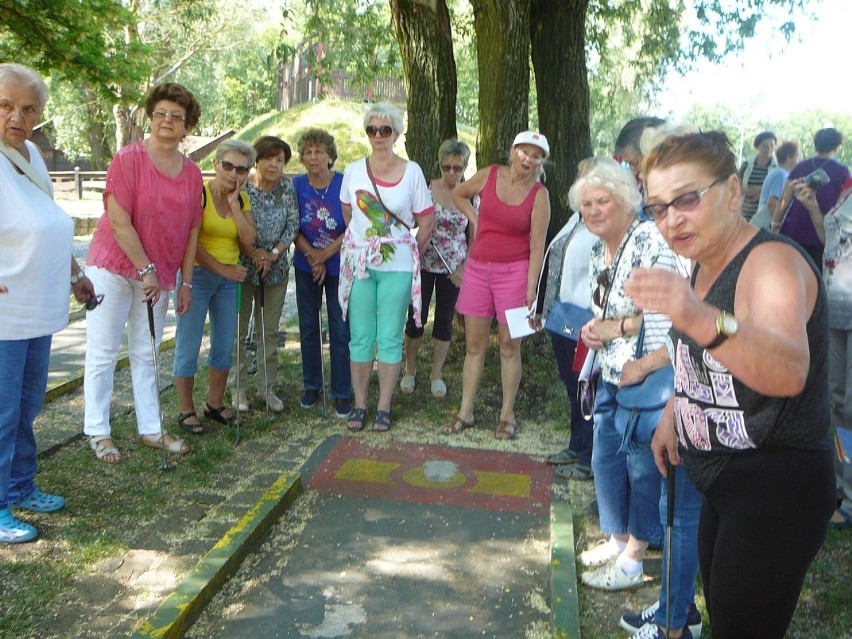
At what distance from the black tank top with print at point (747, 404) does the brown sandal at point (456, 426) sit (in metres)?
3.75

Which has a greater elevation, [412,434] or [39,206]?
[39,206]

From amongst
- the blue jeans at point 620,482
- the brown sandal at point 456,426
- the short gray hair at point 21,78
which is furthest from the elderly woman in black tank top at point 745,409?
the brown sandal at point 456,426

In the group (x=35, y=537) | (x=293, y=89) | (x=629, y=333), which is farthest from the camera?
(x=293, y=89)

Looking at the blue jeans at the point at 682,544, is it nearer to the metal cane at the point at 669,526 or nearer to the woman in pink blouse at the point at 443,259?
the metal cane at the point at 669,526

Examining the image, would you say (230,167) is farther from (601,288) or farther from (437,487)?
(601,288)

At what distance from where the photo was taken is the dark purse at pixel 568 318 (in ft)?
14.6

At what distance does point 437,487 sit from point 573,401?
103 centimetres

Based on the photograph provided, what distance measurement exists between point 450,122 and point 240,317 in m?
3.43

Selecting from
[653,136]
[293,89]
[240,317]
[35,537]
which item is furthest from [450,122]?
Answer: [293,89]

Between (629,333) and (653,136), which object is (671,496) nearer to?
(629,333)

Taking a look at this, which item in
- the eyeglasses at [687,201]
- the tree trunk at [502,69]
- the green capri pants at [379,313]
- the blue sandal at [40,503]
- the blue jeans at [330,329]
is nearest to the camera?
the eyeglasses at [687,201]

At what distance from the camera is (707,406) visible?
214cm

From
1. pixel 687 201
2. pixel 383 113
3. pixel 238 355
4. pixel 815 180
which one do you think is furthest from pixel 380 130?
pixel 687 201

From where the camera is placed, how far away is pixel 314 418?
6094 millimetres
